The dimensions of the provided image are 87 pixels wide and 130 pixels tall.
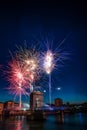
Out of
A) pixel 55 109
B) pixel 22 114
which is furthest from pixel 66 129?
pixel 22 114

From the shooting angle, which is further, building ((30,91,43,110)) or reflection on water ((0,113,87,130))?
building ((30,91,43,110))

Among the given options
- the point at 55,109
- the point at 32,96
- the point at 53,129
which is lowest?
the point at 53,129

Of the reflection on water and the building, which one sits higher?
the building

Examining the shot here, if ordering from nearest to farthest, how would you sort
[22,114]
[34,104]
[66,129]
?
[66,129] → [34,104] → [22,114]

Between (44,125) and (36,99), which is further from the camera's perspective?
(36,99)

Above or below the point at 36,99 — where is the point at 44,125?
below

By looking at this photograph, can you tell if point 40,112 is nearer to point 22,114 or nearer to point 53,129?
point 53,129

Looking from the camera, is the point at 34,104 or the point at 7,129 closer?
the point at 7,129

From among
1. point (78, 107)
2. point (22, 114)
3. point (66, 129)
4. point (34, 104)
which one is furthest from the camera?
point (22, 114)

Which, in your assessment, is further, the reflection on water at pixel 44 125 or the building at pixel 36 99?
the building at pixel 36 99

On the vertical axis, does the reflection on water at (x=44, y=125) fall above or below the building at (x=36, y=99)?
below

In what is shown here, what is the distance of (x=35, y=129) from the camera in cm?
6969

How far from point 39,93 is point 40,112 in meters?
43.3

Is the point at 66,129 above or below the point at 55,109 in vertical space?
below
